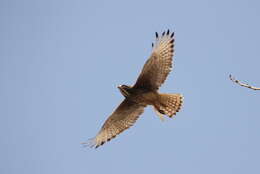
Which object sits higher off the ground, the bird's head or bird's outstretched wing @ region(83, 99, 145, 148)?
the bird's head

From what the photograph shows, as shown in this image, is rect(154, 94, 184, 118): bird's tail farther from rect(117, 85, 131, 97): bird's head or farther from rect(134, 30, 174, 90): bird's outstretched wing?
rect(117, 85, 131, 97): bird's head

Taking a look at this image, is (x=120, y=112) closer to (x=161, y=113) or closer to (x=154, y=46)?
(x=161, y=113)

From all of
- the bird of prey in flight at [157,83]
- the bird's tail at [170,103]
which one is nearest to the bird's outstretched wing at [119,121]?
the bird of prey in flight at [157,83]

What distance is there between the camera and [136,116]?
9.62 metres

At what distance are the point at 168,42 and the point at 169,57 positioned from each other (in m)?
0.32

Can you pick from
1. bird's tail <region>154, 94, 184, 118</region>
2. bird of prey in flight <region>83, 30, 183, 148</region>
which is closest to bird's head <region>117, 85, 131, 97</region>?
bird of prey in flight <region>83, 30, 183, 148</region>

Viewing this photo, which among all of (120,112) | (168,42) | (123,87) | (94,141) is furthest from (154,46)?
(94,141)

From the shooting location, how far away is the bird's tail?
9.08 m

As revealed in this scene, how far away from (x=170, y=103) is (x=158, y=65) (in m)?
0.80

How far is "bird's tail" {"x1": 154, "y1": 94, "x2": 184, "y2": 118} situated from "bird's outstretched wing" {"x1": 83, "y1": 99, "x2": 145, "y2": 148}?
2.13 feet

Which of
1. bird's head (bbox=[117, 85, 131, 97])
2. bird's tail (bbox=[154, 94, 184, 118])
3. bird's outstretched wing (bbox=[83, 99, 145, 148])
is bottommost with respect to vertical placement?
bird's tail (bbox=[154, 94, 184, 118])

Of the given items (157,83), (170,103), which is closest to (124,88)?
(157,83)

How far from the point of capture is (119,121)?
9.73 metres

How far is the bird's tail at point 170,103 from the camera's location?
29.8ft
